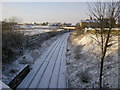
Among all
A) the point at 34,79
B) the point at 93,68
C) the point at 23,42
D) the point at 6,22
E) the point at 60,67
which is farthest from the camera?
the point at 6,22

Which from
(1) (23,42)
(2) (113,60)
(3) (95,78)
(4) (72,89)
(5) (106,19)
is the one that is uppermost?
(5) (106,19)

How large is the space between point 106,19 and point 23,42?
12.2 meters

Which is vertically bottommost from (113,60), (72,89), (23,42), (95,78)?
(72,89)

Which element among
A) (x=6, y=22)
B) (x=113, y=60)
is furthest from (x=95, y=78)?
(x=6, y=22)

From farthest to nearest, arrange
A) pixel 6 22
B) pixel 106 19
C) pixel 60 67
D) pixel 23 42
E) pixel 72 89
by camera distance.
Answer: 1. pixel 6 22
2. pixel 23 42
3. pixel 60 67
4. pixel 72 89
5. pixel 106 19

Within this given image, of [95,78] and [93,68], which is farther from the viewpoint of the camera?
[93,68]

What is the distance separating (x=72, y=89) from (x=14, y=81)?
3.65 metres

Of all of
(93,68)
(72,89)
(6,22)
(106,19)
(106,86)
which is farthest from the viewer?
(6,22)

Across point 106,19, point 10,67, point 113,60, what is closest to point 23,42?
point 10,67

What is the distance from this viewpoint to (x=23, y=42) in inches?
641

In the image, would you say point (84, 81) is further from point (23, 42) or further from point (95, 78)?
point (23, 42)

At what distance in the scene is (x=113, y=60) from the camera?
957 centimetres

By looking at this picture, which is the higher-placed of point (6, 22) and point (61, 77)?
point (6, 22)

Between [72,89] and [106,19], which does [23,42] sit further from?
[106,19]
